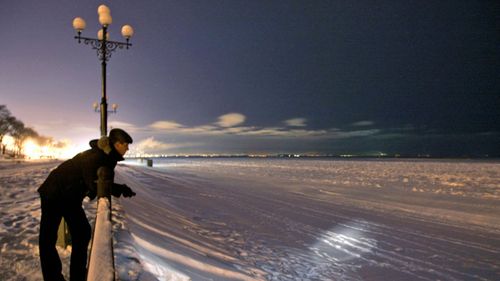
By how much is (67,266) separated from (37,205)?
486 cm

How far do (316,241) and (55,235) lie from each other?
5742 millimetres

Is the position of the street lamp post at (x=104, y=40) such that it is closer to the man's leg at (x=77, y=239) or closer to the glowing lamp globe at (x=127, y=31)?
the glowing lamp globe at (x=127, y=31)

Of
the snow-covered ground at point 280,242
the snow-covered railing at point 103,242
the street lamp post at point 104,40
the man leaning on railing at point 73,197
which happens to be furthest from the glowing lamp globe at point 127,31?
the snow-covered railing at point 103,242

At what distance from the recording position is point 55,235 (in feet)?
9.73

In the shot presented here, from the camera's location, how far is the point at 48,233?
9.58 feet

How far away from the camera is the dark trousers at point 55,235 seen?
2904 mm

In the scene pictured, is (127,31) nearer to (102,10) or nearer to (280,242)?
(102,10)

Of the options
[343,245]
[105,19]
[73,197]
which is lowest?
[343,245]

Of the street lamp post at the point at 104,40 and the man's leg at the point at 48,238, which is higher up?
the street lamp post at the point at 104,40

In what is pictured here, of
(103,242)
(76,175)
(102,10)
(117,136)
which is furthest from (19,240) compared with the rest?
(102,10)

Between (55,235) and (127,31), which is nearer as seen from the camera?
(55,235)

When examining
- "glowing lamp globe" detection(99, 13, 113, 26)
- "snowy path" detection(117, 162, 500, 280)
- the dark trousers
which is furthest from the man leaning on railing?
"glowing lamp globe" detection(99, 13, 113, 26)

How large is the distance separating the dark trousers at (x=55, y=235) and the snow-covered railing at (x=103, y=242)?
948 millimetres

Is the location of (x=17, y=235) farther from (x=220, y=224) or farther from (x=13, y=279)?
(x=220, y=224)
